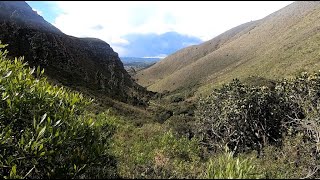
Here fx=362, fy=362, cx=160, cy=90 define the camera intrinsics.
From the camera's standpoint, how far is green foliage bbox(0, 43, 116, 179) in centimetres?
1038

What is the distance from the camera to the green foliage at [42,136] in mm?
10375

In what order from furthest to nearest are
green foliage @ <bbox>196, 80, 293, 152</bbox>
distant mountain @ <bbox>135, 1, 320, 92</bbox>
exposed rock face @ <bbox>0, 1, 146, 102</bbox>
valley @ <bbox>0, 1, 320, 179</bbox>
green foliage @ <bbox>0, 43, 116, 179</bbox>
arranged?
distant mountain @ <bbox>135, 1, 320, 92</bbox>
exposed rock face @ <bbox>0, 1, 146, 102</bbox>
green foliage @ <bbox>196, 80, 293, 152</bbox>
valley @ <bbox>0, 1, 320, 179</bbox>
green foliage @ <bbox>0, 43, 116, 179</bbox>

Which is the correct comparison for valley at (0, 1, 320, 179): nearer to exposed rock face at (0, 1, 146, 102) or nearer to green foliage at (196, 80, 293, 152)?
green foliage at (196, 80, 293, 152)

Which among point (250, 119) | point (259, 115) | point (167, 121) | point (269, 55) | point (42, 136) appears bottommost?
point (167, 121)

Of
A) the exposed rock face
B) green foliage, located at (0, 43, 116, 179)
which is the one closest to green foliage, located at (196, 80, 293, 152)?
green foliage, located at (0, 43, 116, 179)

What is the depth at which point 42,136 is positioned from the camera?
10273 mm

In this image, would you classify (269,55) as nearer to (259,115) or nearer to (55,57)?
(55,57)

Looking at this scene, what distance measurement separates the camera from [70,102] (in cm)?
1248

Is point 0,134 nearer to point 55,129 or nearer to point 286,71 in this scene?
point 55,129

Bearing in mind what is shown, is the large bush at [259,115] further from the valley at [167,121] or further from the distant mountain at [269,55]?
the distant mountain at [269,55]

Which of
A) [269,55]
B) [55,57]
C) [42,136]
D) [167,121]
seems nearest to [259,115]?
[167,121]

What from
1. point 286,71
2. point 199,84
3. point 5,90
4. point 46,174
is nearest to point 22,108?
point 5,90

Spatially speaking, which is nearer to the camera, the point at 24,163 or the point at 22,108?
the point at 24,163

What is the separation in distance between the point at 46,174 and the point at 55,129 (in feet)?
4.55
